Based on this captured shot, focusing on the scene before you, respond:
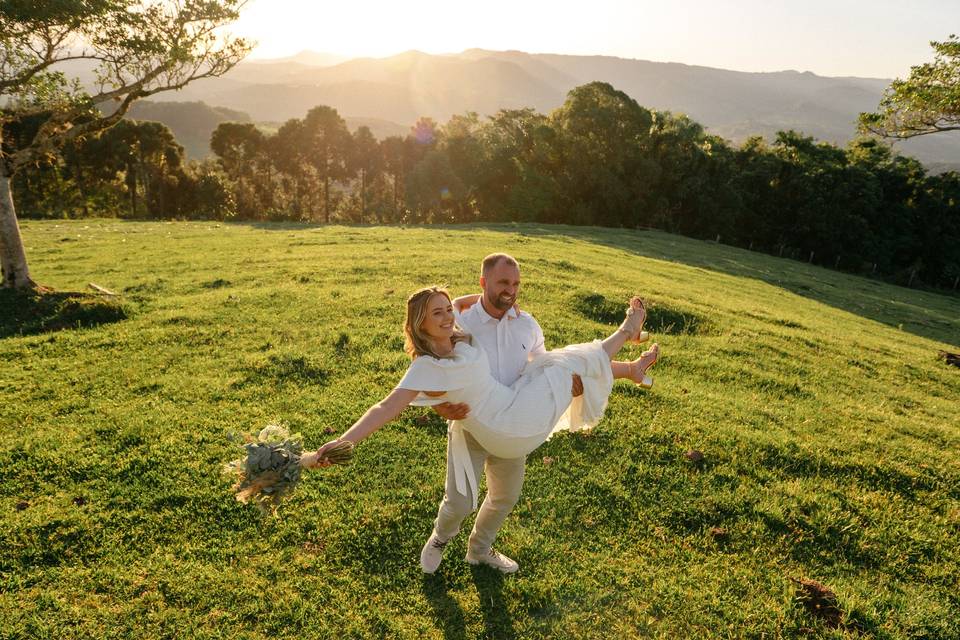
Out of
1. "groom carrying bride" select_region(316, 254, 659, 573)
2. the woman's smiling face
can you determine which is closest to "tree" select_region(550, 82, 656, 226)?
"groom carrying bride" select_region(316, 254, 659, 573)

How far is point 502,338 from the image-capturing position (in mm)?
5020

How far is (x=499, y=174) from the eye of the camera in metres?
55.4

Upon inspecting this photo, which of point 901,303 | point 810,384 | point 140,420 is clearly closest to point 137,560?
point 140,420

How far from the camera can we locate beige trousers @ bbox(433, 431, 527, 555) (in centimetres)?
503

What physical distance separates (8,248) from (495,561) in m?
15.0

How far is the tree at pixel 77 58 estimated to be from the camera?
489 inches

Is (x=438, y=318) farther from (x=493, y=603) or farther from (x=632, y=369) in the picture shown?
(x=493, y=603)

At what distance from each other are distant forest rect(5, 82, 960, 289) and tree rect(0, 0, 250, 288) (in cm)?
3561

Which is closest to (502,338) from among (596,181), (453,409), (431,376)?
(453,409)

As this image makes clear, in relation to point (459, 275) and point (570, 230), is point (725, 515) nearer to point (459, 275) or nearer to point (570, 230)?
point (459, 275)

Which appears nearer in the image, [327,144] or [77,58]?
[77,58]

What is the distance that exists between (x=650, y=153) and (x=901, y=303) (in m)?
28.8

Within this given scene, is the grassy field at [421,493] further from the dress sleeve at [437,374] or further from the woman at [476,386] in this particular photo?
the dress sleeve at [437,374]

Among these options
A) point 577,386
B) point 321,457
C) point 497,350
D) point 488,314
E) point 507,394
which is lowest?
point 321,457
